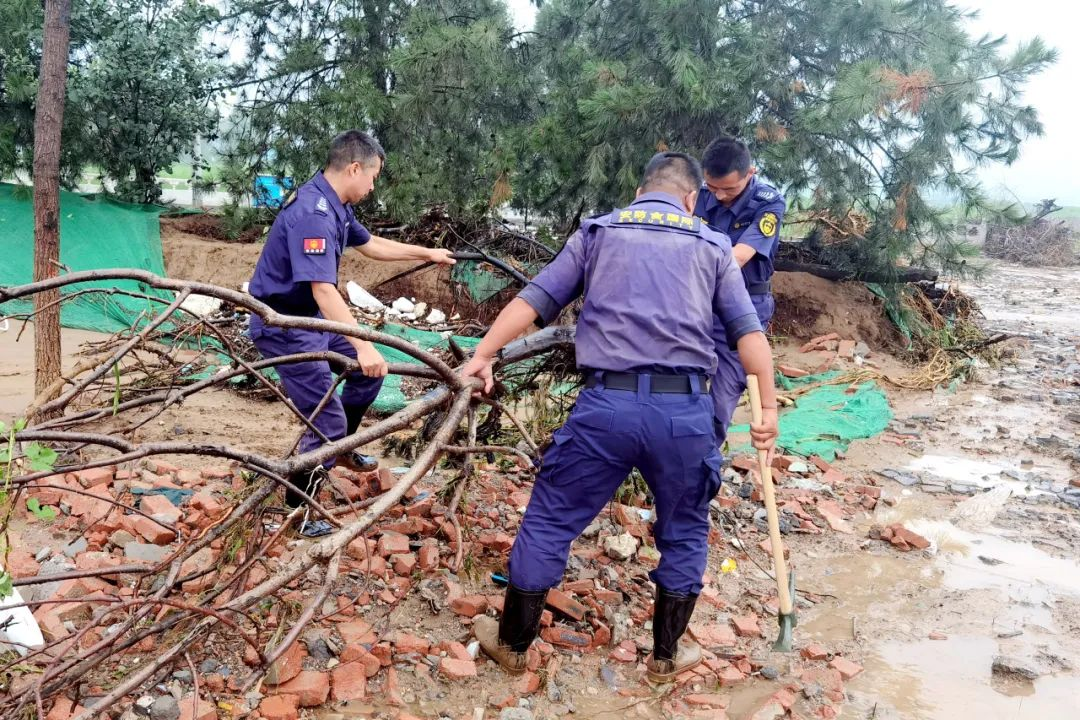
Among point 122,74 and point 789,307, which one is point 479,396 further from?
point 122,74

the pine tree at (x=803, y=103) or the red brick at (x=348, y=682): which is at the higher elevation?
the pine tree at (x=803, y=103)

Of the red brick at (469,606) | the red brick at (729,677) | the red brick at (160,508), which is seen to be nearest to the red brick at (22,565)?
the red brick at (160,508)

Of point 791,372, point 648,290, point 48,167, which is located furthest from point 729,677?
point 791,372

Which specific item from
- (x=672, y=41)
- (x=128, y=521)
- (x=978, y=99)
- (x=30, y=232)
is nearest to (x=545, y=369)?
(x=128, y=521)

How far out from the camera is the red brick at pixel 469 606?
3020 mm

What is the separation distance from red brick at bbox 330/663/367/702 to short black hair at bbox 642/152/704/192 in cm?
190

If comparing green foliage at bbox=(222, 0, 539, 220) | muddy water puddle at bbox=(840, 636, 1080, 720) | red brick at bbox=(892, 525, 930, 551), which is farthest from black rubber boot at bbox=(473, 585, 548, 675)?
green foliage at bbox=(222, 0, 539, 220)

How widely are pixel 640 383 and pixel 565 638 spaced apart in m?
1.07

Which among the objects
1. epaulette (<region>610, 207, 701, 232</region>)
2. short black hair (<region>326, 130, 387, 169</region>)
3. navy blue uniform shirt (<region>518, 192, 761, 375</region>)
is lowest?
navy blue uniform shirt (<region>518, 192, 761, 375</region>)

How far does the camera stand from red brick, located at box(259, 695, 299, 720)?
7.80 ft

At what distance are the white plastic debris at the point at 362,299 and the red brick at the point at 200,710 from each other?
600 cm

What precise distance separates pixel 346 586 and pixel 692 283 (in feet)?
5.88

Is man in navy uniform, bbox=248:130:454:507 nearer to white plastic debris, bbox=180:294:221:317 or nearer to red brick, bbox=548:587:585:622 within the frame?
red brick, bbox=548:587:585:622

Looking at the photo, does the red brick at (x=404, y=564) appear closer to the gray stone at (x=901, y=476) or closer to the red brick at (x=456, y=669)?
the red brick at (x=456, y=669)
